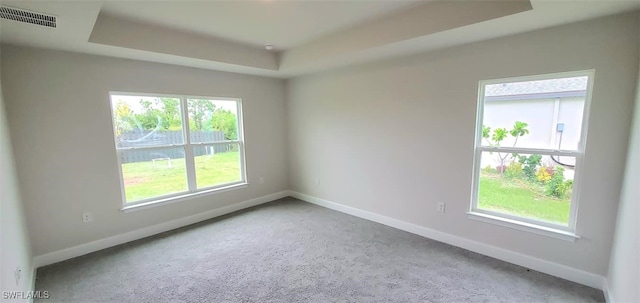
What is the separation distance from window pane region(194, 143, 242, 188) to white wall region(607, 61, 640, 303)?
14.4ft

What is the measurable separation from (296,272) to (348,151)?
2.02 m

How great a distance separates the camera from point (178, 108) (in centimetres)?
364

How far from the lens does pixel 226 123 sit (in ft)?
13.8

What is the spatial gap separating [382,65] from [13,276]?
3892 millimetres

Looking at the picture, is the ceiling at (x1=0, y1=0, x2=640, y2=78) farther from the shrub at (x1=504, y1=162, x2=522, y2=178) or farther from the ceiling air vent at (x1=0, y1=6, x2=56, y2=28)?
the shrub at (x1=504, y1=162, x2=522, y2=178)

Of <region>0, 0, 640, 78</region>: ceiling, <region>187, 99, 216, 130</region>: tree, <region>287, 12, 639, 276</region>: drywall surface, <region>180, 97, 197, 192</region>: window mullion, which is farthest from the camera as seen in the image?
<region>187, 99, 216, 130</region>: tree

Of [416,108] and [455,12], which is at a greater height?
[455,12]

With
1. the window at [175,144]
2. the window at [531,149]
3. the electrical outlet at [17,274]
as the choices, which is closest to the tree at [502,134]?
the window at [531,149]

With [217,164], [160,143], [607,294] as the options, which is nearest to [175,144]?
[160,143]

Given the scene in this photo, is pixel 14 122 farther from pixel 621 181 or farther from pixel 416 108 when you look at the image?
pixel 621 181

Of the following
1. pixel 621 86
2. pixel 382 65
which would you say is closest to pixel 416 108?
pixel 382 65

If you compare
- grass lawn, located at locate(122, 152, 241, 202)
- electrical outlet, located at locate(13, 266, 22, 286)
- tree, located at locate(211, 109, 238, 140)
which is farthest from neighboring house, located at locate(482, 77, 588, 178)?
electrical outlet, located at locate(13, 266, 22, 286)

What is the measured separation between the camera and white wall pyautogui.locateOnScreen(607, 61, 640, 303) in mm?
1592

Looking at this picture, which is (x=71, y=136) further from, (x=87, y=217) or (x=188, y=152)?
(x=188, y=152)
